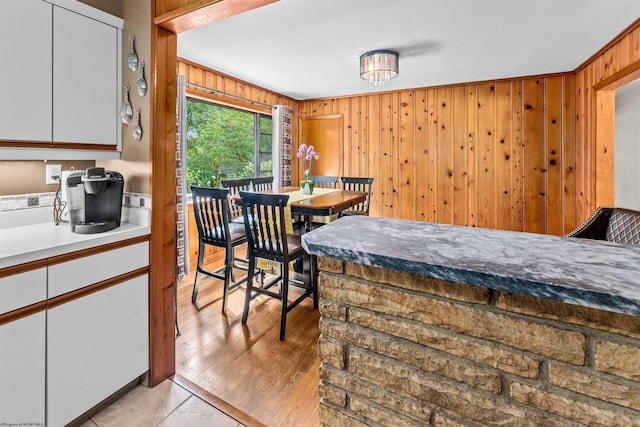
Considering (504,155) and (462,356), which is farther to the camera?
(504,155)

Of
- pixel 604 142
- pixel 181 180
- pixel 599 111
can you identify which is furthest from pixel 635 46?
pixel 181 180

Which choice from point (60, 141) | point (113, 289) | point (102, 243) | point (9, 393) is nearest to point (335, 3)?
point (60, 141)

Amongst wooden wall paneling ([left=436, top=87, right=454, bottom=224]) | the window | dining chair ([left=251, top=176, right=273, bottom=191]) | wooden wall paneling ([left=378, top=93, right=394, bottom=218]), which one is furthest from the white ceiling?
dining chair ([left=251, top=176, right=273, bottom=191])

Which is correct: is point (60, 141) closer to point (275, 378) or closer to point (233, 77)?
point (275, 378)

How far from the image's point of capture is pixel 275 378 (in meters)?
1.89

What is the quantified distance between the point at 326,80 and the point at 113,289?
137 inches

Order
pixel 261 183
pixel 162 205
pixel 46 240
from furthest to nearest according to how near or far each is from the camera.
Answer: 1. pixel 261 183
2. pixel 162 205
3. pixel 46 240

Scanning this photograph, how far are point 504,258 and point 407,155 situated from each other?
14.0ft

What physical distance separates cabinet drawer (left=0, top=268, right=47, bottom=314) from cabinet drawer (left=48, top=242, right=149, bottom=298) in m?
0.03

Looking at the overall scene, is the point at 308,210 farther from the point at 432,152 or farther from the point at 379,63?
the point at 432,152

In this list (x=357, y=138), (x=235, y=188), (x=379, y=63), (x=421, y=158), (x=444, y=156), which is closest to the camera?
(x=379, y=63)

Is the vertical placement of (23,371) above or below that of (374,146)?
below

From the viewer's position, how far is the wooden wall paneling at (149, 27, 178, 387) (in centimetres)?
175

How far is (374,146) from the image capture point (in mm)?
4984
